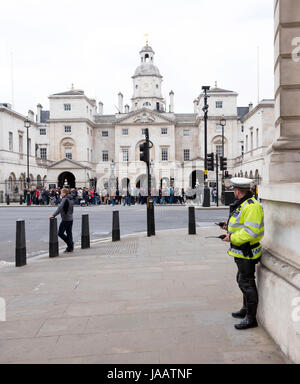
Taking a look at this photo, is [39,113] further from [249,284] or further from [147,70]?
[249,284]

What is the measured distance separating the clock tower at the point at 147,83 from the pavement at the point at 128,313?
224 feet

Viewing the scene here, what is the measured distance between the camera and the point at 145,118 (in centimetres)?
6469

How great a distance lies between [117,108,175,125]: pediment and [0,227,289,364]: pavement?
57.8m

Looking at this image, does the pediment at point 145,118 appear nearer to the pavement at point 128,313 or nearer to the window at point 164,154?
the window at point 164,154

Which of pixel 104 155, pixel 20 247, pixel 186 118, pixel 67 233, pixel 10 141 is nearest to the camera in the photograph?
pixel 20 247

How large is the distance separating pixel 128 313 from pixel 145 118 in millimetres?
61521

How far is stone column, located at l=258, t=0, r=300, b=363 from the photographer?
3.31 meters

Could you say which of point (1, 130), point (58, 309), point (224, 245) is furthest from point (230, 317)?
point (1, 130)

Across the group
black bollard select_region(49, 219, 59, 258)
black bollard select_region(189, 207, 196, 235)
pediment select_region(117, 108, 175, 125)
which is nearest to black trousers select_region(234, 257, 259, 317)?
black bollard select_region(49, 219, 59, 258)

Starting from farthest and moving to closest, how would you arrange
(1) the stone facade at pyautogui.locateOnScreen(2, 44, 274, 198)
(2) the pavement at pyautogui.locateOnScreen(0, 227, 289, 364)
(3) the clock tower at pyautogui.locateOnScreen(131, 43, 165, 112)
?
(3) the clock tower at pyautogui.locateOnScreen(131, 43, 165, 112) → (1) the stone facade at pyautogui.locateOnScreen(2, 44, 274, 198) → (2) the pavement at pyautogui.locateOnScreen(0, 227, 289, 364)

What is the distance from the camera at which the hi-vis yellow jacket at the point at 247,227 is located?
3.89 metres

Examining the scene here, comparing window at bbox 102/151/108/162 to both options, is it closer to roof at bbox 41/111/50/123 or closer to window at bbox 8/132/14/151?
roof at bbox 41/111/50/123

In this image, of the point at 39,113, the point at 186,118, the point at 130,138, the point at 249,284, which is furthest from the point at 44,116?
the point at 249,284

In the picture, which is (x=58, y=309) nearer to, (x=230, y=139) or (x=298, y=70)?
(x=298, y=70)
